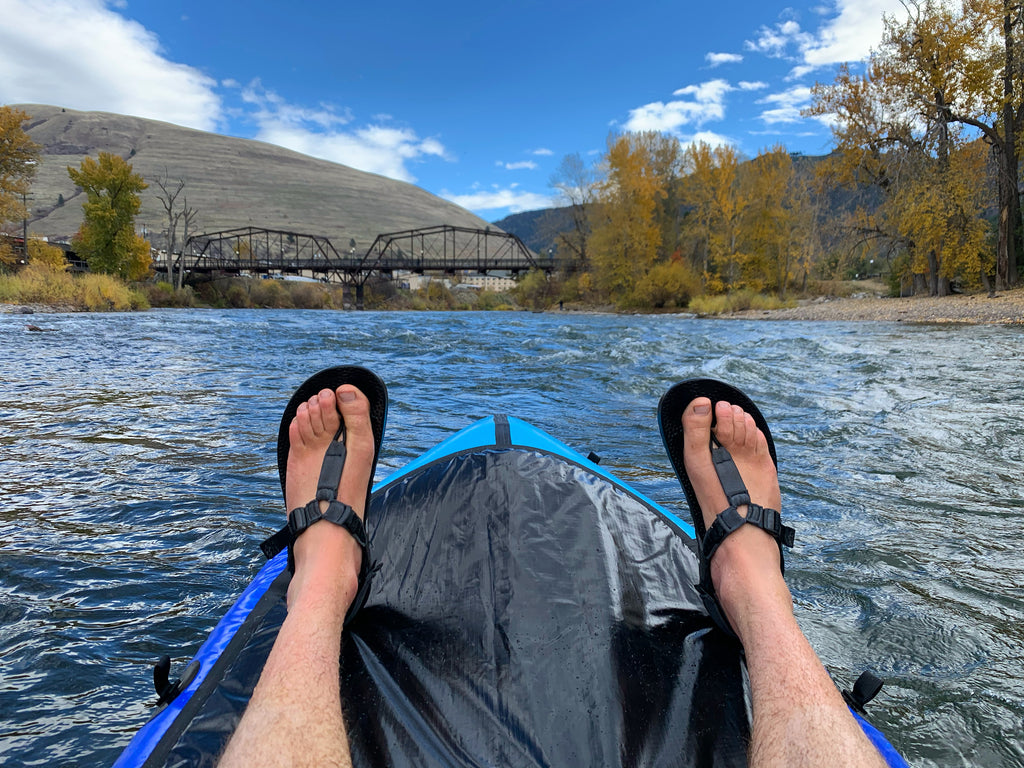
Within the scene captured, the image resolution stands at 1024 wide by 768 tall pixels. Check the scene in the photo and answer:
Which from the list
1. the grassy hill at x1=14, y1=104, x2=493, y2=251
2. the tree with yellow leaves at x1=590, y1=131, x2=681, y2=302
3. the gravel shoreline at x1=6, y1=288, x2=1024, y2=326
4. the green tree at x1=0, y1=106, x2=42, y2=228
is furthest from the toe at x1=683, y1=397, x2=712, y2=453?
the grassy hill at x1=14, y1=104, x2=493, y2=251

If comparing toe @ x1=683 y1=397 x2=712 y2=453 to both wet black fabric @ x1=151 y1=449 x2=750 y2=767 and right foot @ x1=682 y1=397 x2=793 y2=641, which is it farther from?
wet black fabric @ x1=151 y1=449 x2=750 y2=767

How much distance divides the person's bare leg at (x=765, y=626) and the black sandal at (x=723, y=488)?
0.02 meters

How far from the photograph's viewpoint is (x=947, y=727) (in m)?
0.97

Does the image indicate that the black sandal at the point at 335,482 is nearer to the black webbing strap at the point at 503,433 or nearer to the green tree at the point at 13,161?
the black webbing strap at the point at 503,433

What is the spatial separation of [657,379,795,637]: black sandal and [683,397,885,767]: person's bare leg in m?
0.02

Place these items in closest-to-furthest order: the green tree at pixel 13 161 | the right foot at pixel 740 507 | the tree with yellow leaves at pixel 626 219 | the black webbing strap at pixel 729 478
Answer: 1. the right foot at pixel 740 507
2. the black webbing strap at pixel 729 478
3. the green tree at pixel 13 161
4. the tree with yellow leaves at pixel 626 219

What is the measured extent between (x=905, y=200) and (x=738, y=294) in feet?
22.6

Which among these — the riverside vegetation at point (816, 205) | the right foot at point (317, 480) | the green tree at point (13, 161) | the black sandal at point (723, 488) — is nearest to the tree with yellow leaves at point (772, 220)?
the riverside vegetation at point (816, 205)

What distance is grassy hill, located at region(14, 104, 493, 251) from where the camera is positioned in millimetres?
62719

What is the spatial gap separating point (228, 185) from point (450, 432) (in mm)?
84746

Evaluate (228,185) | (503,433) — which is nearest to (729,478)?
(503,433)

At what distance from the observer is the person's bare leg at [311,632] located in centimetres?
71

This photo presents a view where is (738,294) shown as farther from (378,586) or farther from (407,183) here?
(407,183)

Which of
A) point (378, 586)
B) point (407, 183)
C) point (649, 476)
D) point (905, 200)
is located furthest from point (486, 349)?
point (407, 183)
